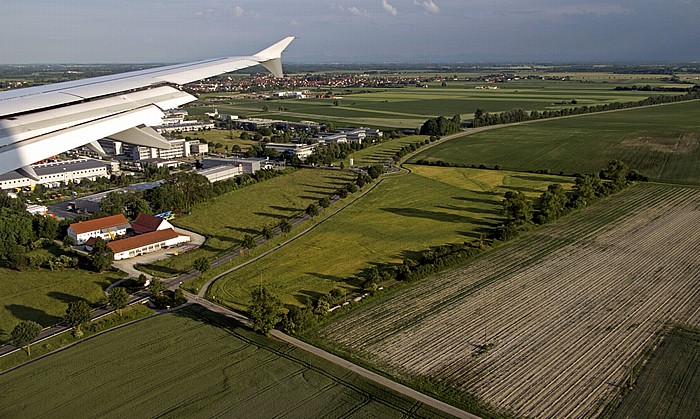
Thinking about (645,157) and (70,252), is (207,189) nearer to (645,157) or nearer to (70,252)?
(70,252)

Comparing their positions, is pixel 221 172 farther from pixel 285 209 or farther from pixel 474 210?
pixel 474 210

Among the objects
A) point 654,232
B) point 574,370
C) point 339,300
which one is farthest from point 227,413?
point 654,232

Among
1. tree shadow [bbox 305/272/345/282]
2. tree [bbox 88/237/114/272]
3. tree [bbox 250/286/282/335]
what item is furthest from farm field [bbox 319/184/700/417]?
tree [bbox 88/237/114/272]

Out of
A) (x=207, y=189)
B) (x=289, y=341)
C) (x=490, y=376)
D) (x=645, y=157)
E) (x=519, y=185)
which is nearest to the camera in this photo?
(x=490, y=376)

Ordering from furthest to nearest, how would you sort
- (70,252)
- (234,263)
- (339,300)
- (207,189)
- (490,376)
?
1. (207,189)
2. (70,252)
3. (234,263)
4. (339,300)
5. (490,376)

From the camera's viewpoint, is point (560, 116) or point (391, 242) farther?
point (560, 116)

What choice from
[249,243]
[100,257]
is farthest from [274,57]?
[100,257]
